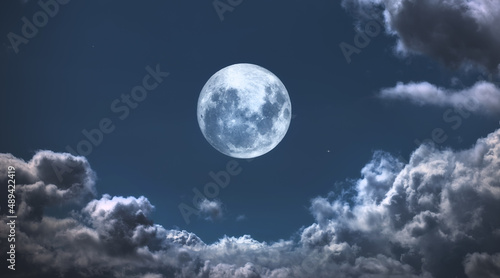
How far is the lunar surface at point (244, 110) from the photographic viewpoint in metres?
28.3

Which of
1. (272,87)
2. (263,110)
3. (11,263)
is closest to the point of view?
(11,263)

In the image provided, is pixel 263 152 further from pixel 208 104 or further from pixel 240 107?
pixel 208 104

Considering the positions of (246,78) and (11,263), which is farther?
(246,78)

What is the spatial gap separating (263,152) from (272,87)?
948 centimetres

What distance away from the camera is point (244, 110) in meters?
27.9

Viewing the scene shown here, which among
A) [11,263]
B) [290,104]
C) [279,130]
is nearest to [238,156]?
[279,130]

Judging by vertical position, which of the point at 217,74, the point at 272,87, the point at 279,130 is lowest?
the point at 279,130

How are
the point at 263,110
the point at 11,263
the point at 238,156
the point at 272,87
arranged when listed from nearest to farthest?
the point at 11,263, the point at 263,110, the point at 272,87, the point at 238,156

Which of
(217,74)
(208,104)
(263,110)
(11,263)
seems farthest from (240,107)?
(11,263)

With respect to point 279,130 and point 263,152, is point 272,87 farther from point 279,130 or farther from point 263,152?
point 263,152

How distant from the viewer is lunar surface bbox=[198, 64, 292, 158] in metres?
28.3

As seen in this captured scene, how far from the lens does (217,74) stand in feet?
102

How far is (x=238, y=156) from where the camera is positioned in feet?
106

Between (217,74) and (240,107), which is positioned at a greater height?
(217,74)
